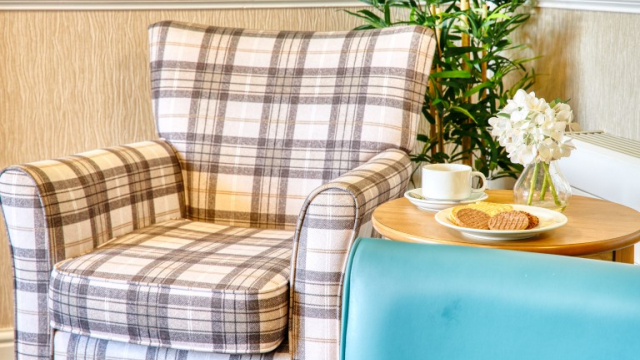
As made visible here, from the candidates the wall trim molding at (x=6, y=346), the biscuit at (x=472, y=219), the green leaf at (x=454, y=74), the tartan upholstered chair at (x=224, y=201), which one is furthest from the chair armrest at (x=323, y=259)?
the wall trim molding at (x=6, y=346)

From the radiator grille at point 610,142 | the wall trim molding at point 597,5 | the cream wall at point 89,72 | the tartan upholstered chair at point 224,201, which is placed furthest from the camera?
the cream wall at point 89,72

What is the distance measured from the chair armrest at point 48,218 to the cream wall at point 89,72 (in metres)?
0.56

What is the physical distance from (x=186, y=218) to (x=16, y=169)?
1.70 feet

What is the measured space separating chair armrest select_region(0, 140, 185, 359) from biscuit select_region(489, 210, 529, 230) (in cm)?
87

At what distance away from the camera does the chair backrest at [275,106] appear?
1.90 m

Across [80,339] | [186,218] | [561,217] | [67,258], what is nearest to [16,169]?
[67,258]

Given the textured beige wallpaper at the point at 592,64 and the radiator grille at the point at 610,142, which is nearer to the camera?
the radiator grille at the point at 610,142

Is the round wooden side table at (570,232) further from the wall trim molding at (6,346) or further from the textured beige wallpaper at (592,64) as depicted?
the wall trim molding at (6,346)

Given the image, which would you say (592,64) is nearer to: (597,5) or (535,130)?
(597,5)

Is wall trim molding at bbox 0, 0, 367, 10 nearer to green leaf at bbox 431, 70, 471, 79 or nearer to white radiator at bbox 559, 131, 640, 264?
green leaf at bbox 431, 70, 471, 79

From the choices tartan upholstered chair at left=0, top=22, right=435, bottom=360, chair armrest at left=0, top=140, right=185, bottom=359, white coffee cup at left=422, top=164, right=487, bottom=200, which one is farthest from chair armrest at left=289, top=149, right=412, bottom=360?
Answer: chair armrest at left=0, top=140, right=185, bottom=359

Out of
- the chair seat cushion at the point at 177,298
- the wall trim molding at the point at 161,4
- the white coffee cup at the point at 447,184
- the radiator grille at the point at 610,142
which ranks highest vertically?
the wall trim molding at the point at 161,4

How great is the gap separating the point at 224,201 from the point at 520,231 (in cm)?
95

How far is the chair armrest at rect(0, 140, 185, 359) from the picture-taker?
5.27 ft
